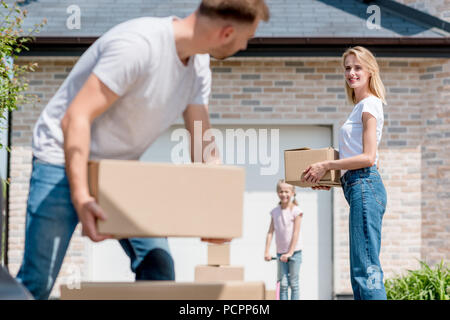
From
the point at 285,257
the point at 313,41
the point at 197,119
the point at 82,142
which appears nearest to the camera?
the point at 82,142

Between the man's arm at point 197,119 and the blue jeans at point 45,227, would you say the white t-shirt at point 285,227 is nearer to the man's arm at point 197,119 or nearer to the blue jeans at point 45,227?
the man's arm at point 197,119

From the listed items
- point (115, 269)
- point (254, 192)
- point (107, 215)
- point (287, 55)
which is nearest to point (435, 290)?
point (254, 192)

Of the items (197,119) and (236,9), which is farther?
(197,119)

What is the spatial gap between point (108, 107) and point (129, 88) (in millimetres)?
97

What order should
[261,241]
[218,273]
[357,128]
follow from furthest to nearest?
[261,241]
[357,128]
[218,273]

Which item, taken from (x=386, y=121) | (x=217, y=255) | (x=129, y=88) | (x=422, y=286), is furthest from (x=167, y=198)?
(x=386, y=121)

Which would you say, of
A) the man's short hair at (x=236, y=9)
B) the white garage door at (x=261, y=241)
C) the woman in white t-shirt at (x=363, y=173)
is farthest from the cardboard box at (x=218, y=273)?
the white garage door at (x=261, y=241)

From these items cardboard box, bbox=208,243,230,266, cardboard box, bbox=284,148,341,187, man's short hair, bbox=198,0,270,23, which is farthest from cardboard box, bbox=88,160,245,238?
cardboard box, bbox=284,148,341,187

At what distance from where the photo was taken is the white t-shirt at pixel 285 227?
755 centimetres

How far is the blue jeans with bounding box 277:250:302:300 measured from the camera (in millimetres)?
7488

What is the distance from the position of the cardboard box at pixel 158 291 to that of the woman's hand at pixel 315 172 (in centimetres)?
173

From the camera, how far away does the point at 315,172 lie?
4199mm

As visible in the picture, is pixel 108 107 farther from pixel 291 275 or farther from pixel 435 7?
pixel 435 7

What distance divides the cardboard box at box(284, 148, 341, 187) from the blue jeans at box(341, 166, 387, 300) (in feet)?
1.20
